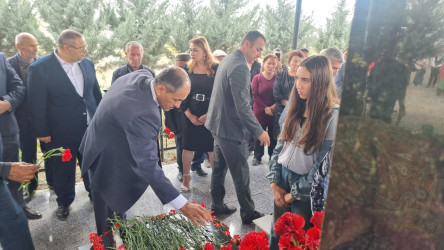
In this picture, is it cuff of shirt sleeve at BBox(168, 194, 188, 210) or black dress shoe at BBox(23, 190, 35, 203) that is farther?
black dress shoe at BBox(23, 190, 35, 203)

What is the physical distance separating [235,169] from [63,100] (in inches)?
72.7

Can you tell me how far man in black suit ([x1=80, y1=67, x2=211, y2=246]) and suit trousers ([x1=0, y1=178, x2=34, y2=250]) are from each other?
48 cm

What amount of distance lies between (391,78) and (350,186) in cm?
16

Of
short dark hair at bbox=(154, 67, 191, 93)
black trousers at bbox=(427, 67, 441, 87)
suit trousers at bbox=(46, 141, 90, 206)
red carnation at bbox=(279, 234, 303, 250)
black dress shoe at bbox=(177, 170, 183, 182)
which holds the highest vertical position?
black trousers at bbox=(427, 67, 441, 87)

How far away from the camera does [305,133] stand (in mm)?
1721

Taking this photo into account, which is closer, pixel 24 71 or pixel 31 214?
pixel 31 214

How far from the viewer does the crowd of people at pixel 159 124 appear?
1.73m

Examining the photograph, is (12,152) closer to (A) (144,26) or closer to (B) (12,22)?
(B) (12,22)

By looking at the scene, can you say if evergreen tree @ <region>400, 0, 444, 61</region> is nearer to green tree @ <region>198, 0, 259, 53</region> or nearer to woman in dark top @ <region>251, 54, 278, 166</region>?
woman in dark top @ <region>251, 54, 278, 166</region>

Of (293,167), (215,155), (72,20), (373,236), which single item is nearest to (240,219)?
(215,155)

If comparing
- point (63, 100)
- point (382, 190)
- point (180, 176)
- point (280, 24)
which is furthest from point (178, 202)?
point (280, 24)

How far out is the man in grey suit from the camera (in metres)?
2.65

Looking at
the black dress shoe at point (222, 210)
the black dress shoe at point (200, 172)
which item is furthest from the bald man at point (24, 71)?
the black dress shoe at point (222, 210)

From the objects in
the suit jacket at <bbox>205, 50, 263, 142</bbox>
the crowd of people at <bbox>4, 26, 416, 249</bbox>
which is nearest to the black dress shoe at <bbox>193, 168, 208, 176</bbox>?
the crowd of people at <bbox>4, 26, 416, 249</bbox>
